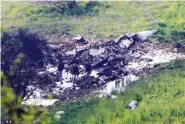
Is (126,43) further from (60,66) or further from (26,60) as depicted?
(26,60)

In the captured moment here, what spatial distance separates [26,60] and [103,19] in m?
5.32

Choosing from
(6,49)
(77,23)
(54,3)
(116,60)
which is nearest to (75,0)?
(54,3)

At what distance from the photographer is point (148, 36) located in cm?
1215

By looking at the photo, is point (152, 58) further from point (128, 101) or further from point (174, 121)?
point (174, 121)

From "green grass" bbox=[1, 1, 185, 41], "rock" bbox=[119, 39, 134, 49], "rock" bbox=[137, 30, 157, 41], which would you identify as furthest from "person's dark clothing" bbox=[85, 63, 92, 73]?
"rock" bbox=[137, 30, 157, 41]

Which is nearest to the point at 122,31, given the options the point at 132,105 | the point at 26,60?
the point at 26,60

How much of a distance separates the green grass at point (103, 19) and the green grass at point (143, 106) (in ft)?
11.1

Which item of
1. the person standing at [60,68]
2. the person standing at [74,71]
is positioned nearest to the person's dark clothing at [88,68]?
the person standing at [74,71]

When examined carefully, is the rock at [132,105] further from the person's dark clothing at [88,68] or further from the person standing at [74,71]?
the person's dark clothing at [88,68]

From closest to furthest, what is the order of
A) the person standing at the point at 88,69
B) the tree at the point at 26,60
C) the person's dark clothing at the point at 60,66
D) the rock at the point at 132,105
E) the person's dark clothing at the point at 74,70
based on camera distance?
the tree at the point at 26,60
the rock at the point at 132,105
the person standing at the point at 88,69
the person's dark clothing at the point at 74,70
the person's dark clothing at the point at 60,66

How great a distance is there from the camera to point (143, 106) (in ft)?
24.2

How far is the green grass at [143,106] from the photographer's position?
22.7 feet

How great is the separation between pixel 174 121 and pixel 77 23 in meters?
7.59

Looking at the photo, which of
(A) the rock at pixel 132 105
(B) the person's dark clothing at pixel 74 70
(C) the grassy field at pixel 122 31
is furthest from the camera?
(B) the person's dark clothing at pixel 74 70
